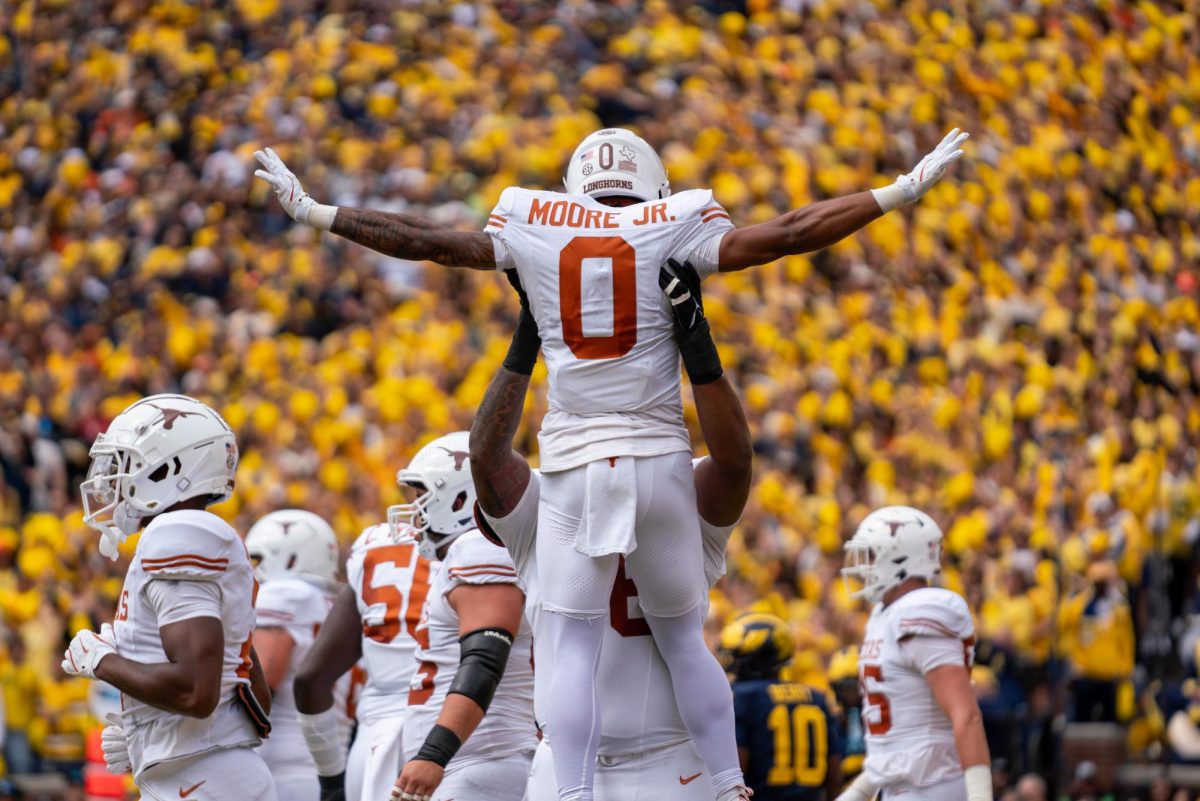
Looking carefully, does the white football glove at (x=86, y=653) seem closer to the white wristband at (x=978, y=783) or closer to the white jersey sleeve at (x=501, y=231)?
the white jersey sleeve at (x=501, y=231)

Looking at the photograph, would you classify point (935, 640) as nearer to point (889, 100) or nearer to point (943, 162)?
point (943, 162)

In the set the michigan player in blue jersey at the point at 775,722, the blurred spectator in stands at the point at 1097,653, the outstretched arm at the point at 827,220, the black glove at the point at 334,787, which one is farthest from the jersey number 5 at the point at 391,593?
the blurred spectator in stands at the point at 1097,653

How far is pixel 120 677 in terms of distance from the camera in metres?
4.42

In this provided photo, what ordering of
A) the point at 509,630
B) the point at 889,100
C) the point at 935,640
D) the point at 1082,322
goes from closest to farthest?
the point at 509,630 < the point at 935,640 < the point at 1082,322 < the point at 889,100

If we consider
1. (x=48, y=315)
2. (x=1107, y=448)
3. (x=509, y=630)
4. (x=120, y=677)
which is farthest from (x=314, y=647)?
(x=48, y=315)

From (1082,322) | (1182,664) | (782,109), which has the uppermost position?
(782,109)

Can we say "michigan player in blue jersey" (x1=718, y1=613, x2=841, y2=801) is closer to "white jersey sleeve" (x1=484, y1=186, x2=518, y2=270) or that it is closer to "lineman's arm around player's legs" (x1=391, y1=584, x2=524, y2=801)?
"lineman's arm around player's legs" (x1=391, y1=584, x2=524, y2=801)

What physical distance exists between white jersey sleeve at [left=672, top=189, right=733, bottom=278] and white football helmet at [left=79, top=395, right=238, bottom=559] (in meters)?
1.33

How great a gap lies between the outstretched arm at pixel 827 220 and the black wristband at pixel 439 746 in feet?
4.71

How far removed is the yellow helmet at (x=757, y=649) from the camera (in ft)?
21.8

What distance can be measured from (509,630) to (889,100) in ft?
45.1

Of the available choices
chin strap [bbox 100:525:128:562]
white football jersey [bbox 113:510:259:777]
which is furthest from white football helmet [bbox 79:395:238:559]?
white football jersey [bbox 113:510:259:777]

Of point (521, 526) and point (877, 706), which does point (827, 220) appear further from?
point (877, 706)

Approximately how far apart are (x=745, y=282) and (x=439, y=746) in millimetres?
11584
